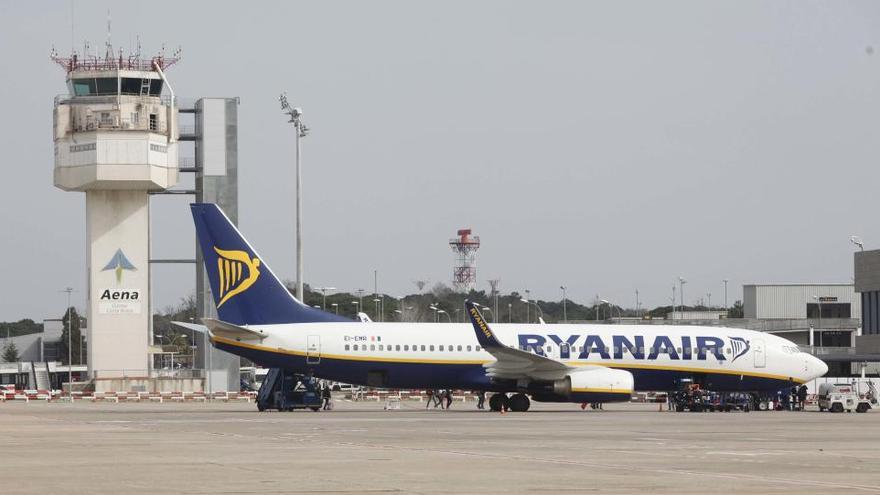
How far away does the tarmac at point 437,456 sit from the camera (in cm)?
1981

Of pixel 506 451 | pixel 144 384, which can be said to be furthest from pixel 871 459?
pixel 144 384

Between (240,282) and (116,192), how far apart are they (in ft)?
126

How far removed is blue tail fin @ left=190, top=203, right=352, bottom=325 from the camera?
50.3 meters

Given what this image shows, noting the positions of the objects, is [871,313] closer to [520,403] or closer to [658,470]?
[520,403]

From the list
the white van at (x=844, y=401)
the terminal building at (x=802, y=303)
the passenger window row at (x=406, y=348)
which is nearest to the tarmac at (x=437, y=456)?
the passenger window row at (x=406, y=348)

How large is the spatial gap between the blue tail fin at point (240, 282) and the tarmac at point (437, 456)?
8561 mm

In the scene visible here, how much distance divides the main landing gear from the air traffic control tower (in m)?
38.5

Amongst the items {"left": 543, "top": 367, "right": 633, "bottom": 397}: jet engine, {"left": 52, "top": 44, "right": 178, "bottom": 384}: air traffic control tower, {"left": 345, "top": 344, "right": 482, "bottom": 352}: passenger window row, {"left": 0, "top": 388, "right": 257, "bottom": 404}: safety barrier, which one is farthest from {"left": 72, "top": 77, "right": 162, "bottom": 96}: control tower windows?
{"left": 543, "top": 367, "right": 633, "bottom": 397}: jet engine

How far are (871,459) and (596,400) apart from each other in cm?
2460

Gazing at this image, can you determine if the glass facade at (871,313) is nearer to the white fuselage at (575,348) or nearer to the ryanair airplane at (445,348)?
the white fuselage at (575,348)

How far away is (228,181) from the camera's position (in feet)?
299

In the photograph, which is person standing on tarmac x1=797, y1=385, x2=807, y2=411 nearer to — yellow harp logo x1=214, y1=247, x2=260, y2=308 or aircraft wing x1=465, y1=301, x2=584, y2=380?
aircraft wing x1=465, y1=301, x2=584, y2=380

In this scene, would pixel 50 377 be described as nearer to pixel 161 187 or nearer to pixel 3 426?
pixel 161 187

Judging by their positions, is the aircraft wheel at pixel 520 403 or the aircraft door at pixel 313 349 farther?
the aircraft wheel at pixel 520 403
